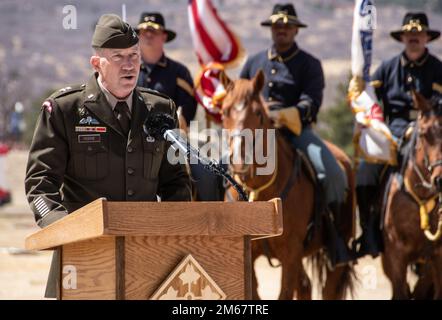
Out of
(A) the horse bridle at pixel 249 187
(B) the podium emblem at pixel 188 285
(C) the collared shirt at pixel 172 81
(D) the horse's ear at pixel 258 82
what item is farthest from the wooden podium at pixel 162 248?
(C) the collared shirt at pixel 172 81

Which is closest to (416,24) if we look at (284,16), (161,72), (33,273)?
(284,16)

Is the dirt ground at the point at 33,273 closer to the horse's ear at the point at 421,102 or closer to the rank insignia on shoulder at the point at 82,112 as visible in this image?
the horse's ear at the point at 421,102

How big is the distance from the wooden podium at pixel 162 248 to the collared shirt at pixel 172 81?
5.91 metres

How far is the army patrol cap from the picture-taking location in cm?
482

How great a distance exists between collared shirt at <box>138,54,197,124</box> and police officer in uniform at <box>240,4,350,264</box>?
0.54 metres

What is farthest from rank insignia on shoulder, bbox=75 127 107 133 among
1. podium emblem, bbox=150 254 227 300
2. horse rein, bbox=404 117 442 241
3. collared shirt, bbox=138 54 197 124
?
collared shirt, bbox=138 54 197 124

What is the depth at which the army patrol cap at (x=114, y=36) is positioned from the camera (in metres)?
4.82

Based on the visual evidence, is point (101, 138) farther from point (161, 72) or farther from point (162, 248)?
point (161, 72)

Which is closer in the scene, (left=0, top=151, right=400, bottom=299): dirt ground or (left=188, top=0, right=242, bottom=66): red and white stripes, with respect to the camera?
(left=188, top=0, right=242, bottom=66): red and white stripes

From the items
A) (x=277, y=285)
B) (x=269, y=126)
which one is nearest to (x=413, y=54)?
(x=269, y=126)

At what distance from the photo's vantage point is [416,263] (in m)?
10.2

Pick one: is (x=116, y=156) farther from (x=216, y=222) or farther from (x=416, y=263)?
(x=416, y=263)

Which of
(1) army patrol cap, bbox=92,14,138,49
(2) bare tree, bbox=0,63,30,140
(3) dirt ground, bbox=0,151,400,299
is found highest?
(1) army patrol cap, bbox=92,14,138,49

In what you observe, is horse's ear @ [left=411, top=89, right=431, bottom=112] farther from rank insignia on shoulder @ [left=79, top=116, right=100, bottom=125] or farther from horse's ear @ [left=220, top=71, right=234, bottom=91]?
rank insignia on shoulder @ [left=79, top=116, right=100, bottom=125]
